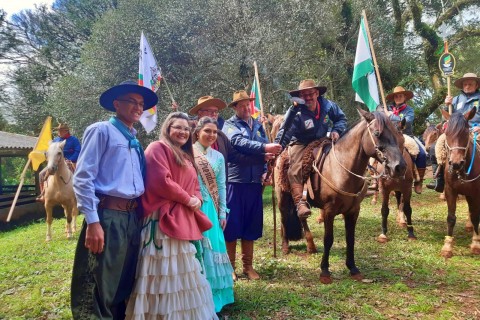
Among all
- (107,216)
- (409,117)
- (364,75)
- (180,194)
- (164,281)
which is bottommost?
(164,281)

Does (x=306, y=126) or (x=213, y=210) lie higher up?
(x=306, y=126)

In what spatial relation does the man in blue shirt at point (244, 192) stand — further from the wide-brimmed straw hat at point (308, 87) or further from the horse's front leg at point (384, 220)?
the horse's front leg at point (384, 220)

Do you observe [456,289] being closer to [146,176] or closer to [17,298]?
[146,176]

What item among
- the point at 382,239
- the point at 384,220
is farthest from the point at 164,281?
the point at 384,220

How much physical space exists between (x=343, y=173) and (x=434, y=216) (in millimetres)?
5178

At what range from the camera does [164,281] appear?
2.79 m

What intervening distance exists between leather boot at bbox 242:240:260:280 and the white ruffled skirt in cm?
191

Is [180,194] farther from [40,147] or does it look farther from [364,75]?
[40,147]

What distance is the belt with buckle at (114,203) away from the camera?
2.65 metres

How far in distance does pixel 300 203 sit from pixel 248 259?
1075 millimetres

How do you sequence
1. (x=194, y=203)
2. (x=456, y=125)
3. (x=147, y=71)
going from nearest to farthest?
(x=194, y=203) < (x=456, y=125) < (x=147, y=71)

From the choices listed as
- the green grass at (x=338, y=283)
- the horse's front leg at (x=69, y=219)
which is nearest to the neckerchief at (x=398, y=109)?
the green grass at (x=338, y=283)

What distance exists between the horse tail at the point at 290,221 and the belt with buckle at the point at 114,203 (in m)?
3.78

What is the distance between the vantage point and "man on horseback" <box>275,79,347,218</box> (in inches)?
198
